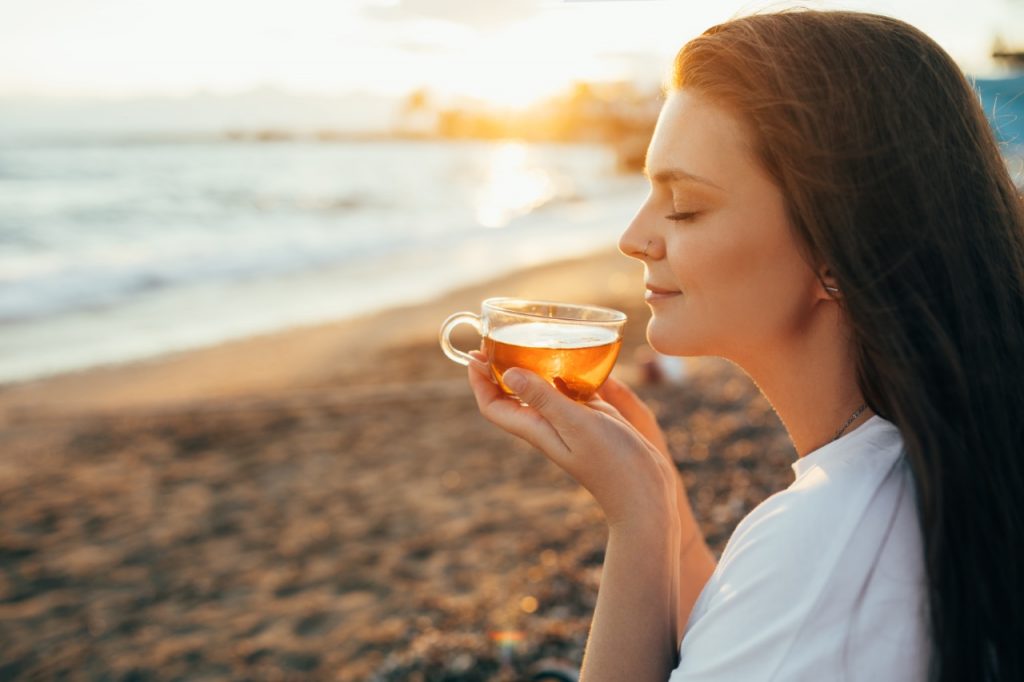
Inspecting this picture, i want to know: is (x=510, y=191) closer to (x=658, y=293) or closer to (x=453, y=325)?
(x=453, y=325)

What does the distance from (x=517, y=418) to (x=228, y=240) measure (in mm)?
17378

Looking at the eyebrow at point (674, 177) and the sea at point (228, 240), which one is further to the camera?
the sea at point (228, 240)

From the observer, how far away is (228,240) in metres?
17.9

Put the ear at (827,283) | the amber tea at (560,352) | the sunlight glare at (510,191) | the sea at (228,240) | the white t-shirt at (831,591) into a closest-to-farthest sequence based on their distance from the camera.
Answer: the white t-shirt at (831,591), the ear at (827,283), the amber tea at (560,352), the sea at (228,240), the sunlight glare at (510,191)

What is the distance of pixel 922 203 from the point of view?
145 centimetres

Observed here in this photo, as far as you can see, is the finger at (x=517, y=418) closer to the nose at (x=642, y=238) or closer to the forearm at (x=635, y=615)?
the forearm at (x=635, y=615)

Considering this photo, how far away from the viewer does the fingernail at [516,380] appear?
68.6 inches

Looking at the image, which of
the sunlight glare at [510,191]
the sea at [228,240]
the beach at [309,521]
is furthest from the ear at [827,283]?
the sunlight glare at [510,191]

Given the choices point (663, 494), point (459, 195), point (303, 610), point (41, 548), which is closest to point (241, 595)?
point (303, 610)

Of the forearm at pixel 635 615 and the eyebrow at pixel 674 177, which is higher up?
the eyebrow at pixel 674 177

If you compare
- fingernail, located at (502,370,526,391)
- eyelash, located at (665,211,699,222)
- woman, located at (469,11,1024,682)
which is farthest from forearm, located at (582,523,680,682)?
eyelash, located at (665,211,699,222)

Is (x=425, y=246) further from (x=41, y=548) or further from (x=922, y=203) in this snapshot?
(x=922, y=203)

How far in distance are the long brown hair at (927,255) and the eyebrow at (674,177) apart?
0.12m

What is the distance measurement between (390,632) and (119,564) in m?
1.75
